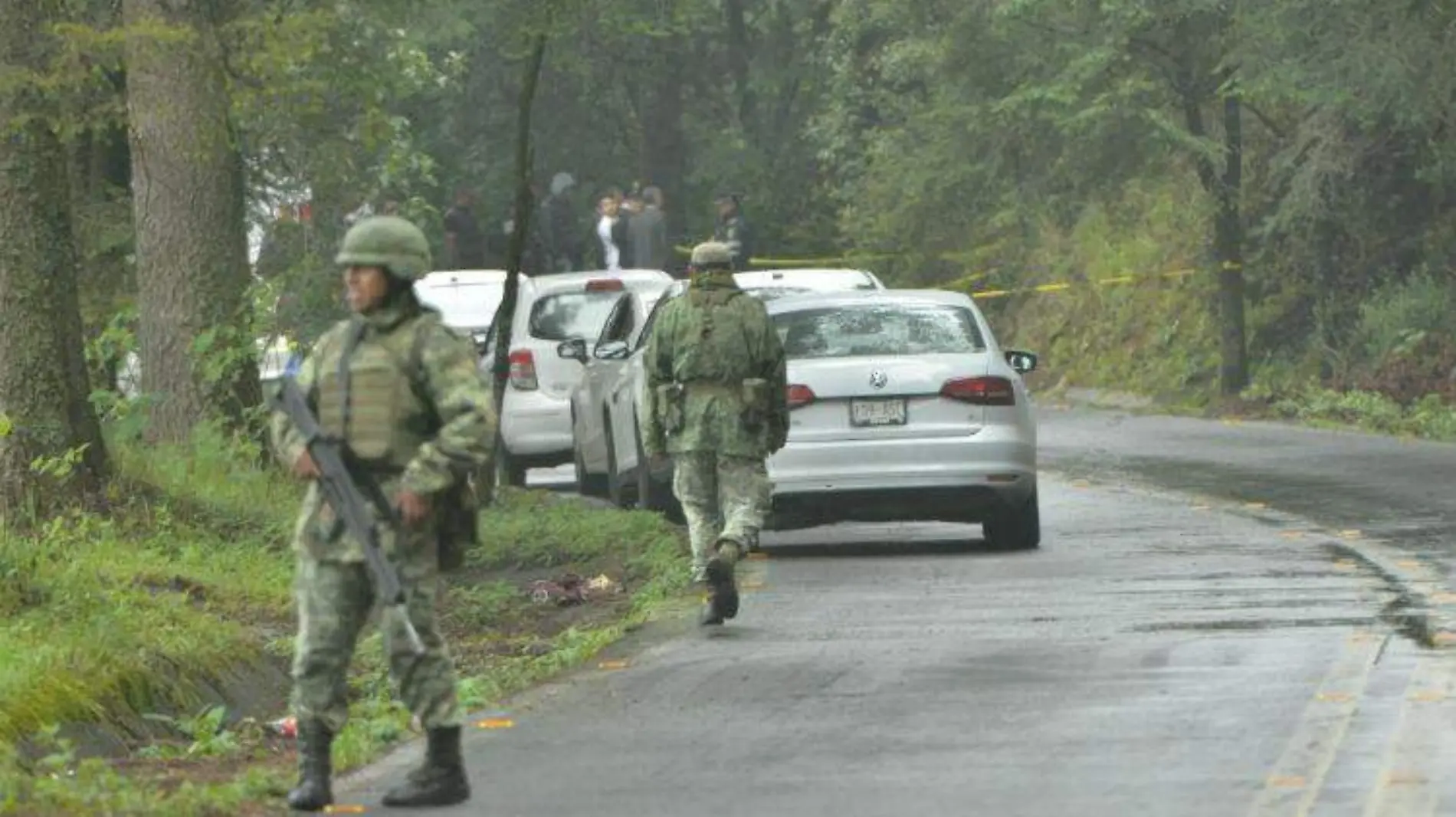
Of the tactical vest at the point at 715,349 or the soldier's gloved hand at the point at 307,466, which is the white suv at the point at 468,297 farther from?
the soldier's gloved hand at the point at 307,466

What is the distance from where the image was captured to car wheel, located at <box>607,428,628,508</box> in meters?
24.4

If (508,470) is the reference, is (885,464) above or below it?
above

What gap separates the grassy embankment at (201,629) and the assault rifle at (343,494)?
914 millimetres

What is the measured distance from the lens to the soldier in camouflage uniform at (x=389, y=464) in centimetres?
1066

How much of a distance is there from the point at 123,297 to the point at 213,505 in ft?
28.5

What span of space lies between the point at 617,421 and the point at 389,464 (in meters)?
13.3

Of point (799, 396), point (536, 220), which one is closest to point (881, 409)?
point (799, 396)

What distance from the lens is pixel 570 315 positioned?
1144 inches

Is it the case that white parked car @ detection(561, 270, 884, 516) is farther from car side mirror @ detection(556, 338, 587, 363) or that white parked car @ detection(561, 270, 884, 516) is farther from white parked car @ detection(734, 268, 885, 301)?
white parked car @ detection(734, 268, 885, 301)

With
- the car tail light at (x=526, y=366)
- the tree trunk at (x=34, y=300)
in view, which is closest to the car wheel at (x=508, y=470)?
the car tail light at (x=526, y=366)

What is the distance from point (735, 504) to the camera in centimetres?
1716

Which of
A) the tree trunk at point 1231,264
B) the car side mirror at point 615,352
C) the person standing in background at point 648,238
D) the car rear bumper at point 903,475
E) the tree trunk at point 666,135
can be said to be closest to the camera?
the car rear bumper at point 903,475

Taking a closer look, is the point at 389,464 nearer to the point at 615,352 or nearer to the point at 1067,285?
→ the point at 615,352

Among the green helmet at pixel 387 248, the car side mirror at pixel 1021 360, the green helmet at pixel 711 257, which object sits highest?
the green helmet at pixel 387 248
